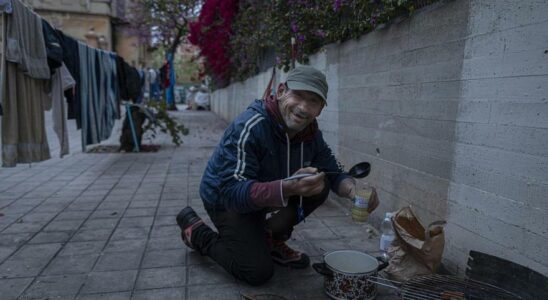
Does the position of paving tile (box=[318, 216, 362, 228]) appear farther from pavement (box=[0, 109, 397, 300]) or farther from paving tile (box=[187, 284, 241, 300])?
paving tile (box=[187, 284, 241, 300])

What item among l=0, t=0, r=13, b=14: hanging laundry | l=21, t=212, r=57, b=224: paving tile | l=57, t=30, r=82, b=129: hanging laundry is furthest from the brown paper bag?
l=57, t=30, r=82, b=129: hanging laundry

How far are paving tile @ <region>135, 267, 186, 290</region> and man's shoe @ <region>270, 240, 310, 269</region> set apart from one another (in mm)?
696

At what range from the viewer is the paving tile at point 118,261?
9.11ft

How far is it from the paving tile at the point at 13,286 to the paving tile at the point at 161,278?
724mm

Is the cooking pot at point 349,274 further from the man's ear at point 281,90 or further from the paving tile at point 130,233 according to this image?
the paving tile at point 130,233

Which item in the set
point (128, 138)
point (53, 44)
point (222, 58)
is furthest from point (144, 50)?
point (53, 44)

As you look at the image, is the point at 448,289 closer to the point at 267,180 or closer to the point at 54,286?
the point at 267,180

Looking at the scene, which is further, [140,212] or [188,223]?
[140,212]

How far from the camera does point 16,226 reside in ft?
11.7

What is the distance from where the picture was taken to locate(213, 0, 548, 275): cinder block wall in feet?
6.68

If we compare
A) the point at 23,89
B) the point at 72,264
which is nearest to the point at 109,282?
the point at 72,264

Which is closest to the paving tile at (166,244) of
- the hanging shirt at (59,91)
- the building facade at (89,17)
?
the hanging shirt at (59,91)

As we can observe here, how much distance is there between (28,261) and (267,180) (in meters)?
1.96

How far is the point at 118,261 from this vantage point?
289cm
